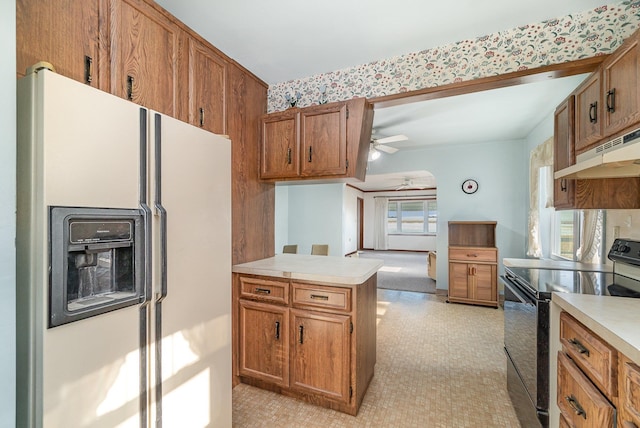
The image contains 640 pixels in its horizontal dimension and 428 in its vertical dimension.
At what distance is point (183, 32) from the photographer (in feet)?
6.02

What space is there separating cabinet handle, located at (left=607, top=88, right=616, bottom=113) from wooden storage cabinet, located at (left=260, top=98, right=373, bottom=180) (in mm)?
1415

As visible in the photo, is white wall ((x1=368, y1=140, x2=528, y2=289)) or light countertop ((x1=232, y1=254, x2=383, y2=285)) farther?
white wall ((x1=368, y1=140, x2=528, y2=289))

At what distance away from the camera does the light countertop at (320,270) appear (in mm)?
1817

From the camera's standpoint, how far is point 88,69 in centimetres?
137

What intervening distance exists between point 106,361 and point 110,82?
133cm

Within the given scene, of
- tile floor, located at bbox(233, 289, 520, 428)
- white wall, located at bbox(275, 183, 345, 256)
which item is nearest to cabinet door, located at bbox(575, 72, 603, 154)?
tile floor, located at bbox(233, 289, 520, 428)

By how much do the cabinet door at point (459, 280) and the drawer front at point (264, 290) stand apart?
319 centimetres

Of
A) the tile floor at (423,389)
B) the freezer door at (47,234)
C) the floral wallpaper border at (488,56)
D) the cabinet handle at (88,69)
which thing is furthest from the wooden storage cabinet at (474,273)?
the cabinet handle at (88,69)

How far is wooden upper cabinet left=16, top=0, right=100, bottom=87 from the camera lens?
3.77 ft

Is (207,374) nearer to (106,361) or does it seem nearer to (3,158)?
(106,361)

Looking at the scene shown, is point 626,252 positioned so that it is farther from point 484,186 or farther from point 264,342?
point 484,186

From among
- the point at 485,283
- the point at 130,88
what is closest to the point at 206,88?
the point at 130,88

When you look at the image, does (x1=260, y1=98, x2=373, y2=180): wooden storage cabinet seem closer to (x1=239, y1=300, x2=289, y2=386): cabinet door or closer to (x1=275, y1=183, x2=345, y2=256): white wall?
(x1=239, y1=300, x2=289, y2=386): cabinet door

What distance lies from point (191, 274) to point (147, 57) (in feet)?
4.21
